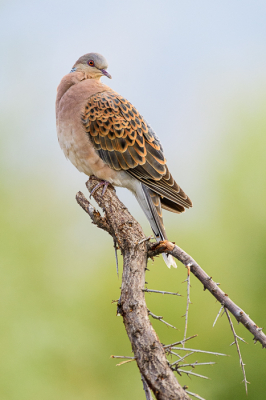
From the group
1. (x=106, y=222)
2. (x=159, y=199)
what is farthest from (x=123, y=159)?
(x=106, y=222)

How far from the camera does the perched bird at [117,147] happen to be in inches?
149

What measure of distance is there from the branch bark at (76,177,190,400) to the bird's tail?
56 cm

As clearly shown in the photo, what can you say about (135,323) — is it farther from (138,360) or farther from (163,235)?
(163,235)

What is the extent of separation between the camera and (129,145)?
156 inches

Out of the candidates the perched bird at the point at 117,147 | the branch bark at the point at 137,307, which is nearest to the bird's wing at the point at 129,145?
the perched bird at the point at 117,147

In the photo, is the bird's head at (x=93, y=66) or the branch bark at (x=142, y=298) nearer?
the branch bark at (x=142, y=298)

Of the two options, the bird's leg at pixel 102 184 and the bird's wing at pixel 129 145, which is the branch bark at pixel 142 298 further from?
the bird's wing at pixel 129 145

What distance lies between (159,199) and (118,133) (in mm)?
798

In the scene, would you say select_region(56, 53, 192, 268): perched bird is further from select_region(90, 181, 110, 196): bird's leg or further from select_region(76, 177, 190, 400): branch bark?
select_region(76, 177, 190, 400): branch bark

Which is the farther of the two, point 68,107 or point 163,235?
point 68,107

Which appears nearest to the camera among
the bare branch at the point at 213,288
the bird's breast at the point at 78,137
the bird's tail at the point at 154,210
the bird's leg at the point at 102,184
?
the bare branch at the point at 213,288

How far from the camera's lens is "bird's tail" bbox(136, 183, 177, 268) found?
11.5ft

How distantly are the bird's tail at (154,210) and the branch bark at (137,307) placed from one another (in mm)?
560

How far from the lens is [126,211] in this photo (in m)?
3.05
